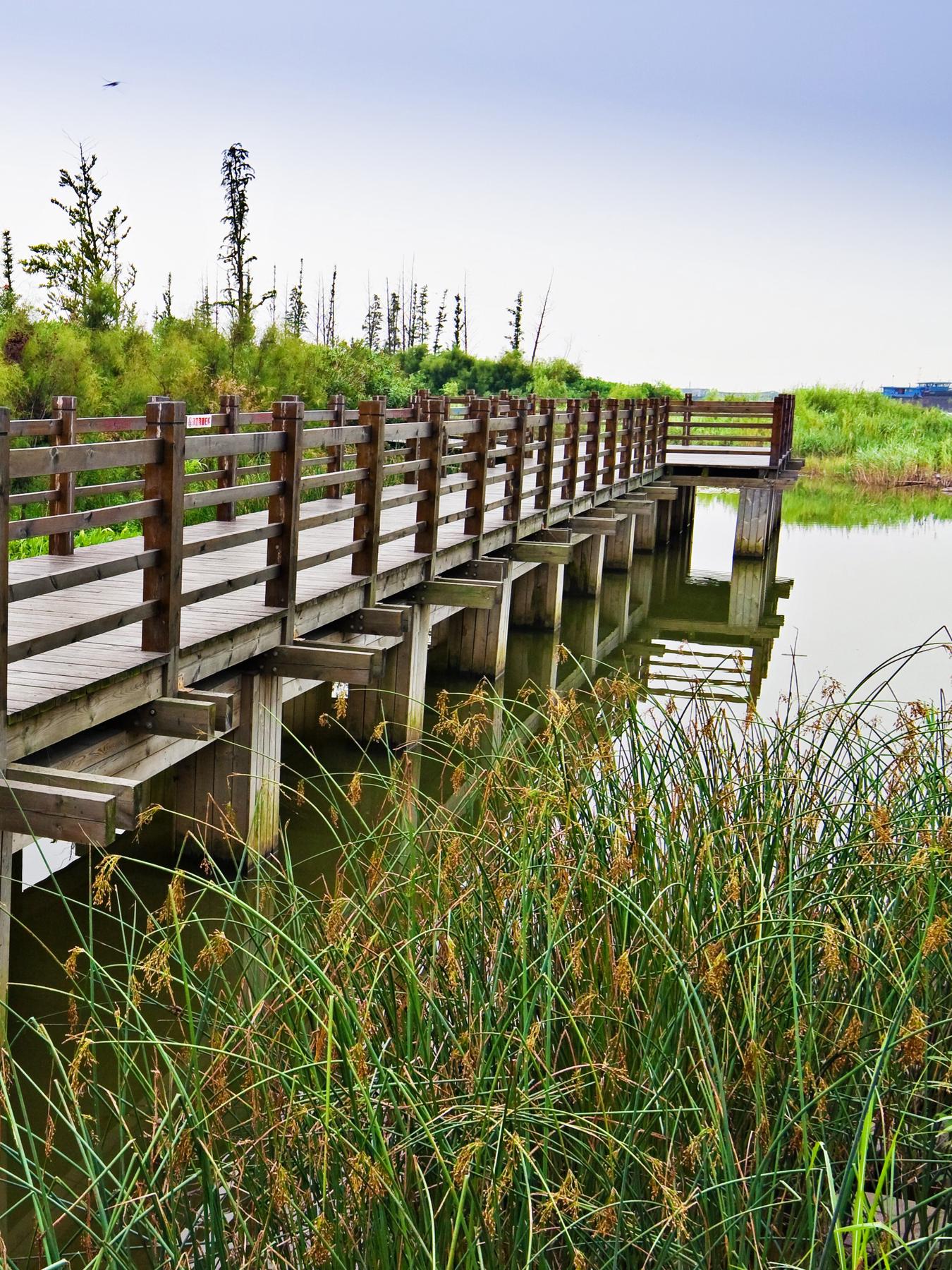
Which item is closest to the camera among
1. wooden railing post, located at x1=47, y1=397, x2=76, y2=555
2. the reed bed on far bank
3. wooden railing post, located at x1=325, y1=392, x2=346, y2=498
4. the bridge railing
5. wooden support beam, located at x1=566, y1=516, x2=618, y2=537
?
the reed bed on far bank

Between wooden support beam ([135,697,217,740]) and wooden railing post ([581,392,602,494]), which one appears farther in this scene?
wooden railing post ([581,392,602,494])

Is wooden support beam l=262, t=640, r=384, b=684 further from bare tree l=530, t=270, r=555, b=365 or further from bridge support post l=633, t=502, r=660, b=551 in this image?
bare tree l=530, t=270, r=555, b=365

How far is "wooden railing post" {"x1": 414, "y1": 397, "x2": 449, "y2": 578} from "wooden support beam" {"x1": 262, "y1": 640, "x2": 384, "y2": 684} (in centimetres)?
253

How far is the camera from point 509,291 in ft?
185

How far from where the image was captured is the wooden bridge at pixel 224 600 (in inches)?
189

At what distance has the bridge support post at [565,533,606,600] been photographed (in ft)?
52.9

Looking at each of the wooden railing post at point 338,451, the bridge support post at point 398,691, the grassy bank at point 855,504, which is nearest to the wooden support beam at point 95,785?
the bridge support post at point 398,691

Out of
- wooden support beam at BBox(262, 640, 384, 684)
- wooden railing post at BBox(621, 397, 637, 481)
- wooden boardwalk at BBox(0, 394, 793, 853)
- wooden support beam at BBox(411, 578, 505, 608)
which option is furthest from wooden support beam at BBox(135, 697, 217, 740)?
wooden railing post at BBox(621, 397, 637, 481)

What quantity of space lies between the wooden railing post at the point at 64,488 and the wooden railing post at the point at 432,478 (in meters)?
2.22

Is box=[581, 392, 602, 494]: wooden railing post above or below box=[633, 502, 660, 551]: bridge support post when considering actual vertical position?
above

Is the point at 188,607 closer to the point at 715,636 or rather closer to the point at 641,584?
the point at 715,636

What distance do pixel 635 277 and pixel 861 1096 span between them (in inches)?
2292

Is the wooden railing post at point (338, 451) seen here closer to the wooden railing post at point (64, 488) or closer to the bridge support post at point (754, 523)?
the wooden railing post at point (64, 488)

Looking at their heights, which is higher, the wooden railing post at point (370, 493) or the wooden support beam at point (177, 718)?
the wooden railing post at point (370, 493)
